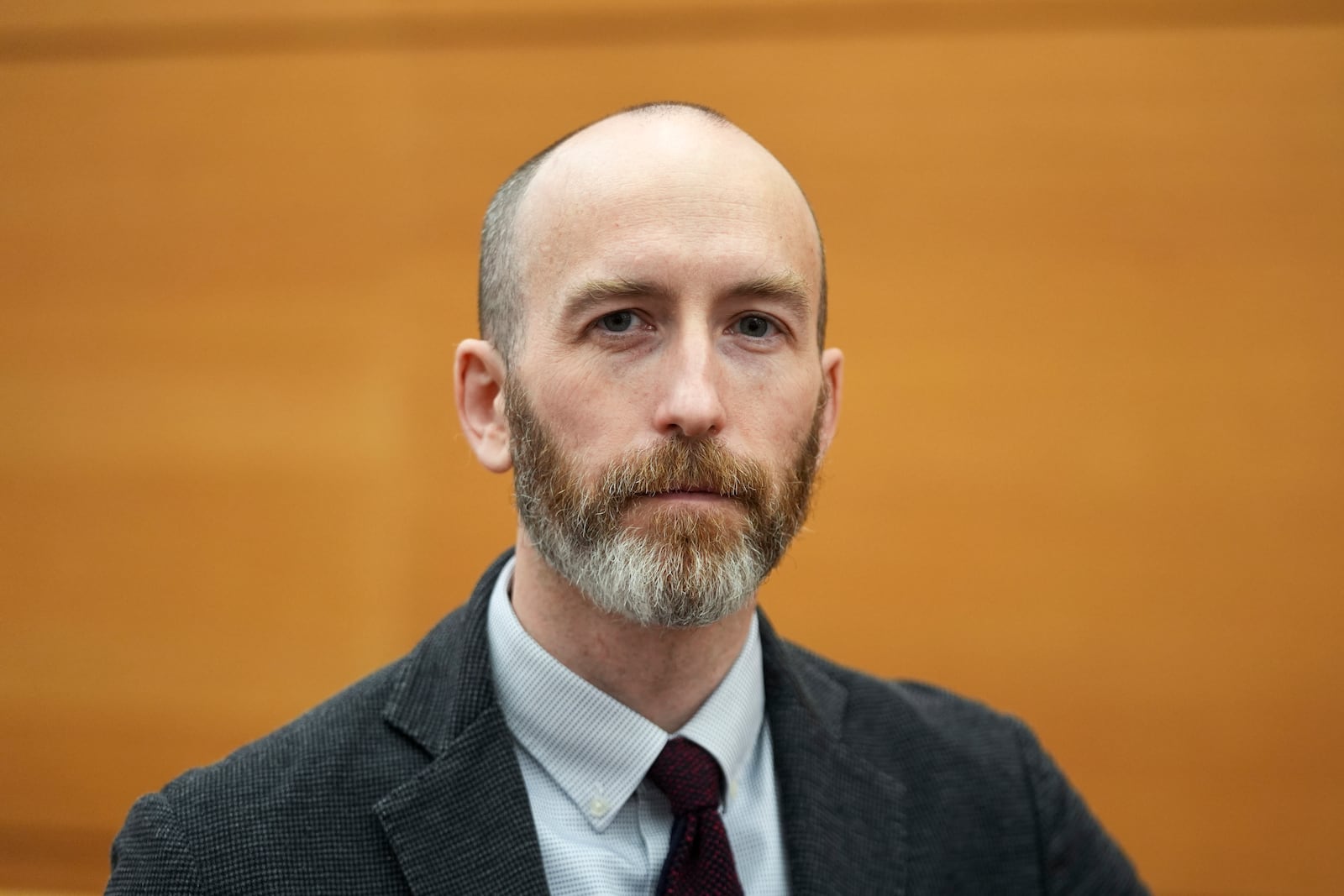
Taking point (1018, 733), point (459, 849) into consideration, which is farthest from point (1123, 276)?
point (459, 849)

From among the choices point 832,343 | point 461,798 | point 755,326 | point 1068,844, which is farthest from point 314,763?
point 832,343

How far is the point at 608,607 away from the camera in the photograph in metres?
1.12

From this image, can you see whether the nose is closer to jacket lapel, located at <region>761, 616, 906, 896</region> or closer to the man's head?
the man's head

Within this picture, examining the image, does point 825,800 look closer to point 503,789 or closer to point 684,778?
point 684,778

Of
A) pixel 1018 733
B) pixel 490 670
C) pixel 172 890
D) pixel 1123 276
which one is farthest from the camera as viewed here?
pixel 1123 276

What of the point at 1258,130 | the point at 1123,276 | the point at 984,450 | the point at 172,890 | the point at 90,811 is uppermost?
the point at 1258,130

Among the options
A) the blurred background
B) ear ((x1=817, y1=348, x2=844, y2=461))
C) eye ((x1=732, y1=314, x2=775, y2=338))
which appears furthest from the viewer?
the blurred background

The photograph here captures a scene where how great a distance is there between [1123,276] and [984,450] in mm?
415

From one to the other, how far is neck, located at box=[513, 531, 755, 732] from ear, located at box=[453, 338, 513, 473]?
119mm

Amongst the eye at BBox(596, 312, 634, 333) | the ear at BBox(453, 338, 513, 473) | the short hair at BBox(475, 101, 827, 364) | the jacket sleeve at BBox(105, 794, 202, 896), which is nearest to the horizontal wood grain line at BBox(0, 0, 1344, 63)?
the short hair at BBox(475, 101, 827, 364)

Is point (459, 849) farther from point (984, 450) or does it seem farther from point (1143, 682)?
point (1143, 682)

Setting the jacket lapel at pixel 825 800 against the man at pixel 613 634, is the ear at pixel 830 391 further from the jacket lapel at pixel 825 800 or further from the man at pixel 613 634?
the jacket lapel at pixel 825 800

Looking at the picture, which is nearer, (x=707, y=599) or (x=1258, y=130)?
(x=707, y=599)

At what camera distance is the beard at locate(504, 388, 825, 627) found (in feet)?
3.60
